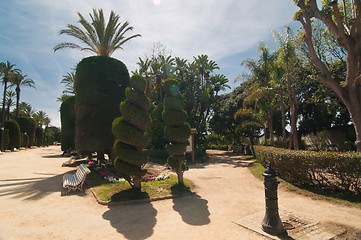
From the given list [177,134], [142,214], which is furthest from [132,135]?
[142,214]

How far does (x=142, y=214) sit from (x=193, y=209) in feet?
5.25

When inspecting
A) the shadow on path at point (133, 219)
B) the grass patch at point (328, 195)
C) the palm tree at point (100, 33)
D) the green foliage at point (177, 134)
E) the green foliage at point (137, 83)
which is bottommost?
the shadow on path at point (133, 219)

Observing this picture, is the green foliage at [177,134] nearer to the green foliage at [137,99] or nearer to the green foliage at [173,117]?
the green foliage at [173,117]

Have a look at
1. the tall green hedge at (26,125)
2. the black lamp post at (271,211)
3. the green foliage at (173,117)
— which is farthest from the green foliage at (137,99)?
the tall green hedge at (26,125)

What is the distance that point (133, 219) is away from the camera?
5531mm

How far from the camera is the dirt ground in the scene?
4.61m

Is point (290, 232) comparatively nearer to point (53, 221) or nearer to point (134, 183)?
point (134, 183)

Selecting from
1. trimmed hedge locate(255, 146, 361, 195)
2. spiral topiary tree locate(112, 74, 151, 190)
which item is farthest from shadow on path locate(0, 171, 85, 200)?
trimmed hedge locate(255, 146, 361, 195)

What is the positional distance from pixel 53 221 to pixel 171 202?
3.55m

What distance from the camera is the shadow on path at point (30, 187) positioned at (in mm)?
7574

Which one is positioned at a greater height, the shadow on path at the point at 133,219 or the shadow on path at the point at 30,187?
the shadow on path at the point at 30,187

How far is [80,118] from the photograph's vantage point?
40.4 ft

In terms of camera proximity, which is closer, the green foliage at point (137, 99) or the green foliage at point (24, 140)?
the green foliage at point (137, 99)

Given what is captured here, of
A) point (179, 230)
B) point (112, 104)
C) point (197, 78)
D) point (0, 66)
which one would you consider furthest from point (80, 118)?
point (0, 66)
